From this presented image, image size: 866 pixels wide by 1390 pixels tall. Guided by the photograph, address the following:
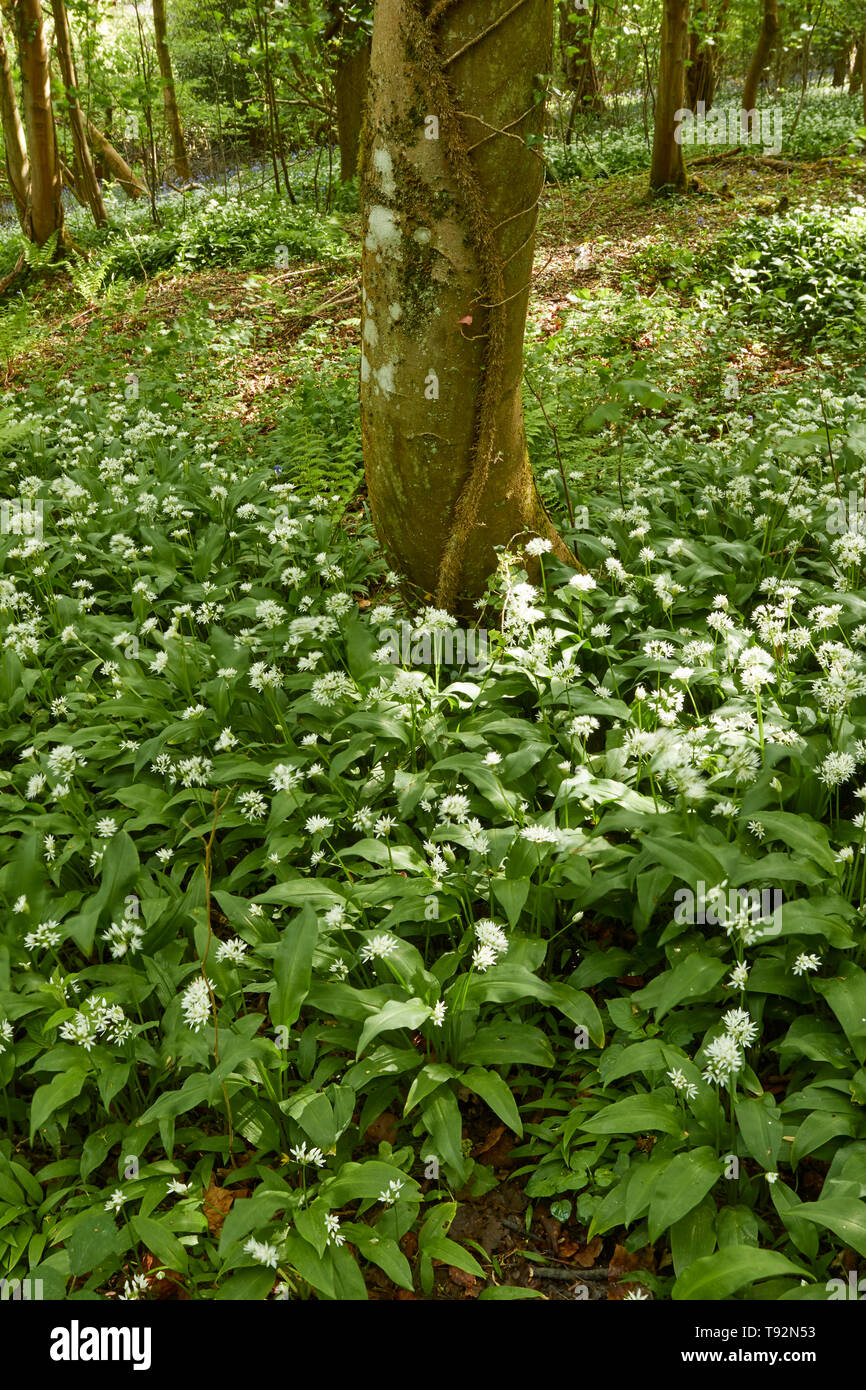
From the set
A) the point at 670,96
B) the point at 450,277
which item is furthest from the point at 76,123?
the point at 450,277

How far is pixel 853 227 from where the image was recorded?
27.5 feet

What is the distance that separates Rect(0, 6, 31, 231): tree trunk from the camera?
11.5 m

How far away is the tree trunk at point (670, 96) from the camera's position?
400 inches

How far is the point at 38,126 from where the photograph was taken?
1064 centimetres

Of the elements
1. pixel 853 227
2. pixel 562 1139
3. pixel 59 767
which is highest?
pixel 853 227

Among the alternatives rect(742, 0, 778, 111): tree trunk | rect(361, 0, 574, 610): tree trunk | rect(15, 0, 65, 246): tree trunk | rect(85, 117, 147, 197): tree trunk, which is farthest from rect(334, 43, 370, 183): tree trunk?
rect(85, 117, 147, 197): tree trunk

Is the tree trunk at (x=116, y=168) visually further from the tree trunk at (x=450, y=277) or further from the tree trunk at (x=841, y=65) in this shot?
the tree trunk at (x=841, y=65)

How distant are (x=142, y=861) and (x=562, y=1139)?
166 centimetres

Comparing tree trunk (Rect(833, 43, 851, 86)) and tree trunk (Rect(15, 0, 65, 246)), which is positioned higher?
tree trunk (Rect(833, 43, 851, 86))

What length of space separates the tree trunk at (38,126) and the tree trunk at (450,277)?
914 cm

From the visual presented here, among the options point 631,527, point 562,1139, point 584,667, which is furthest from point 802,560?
point 562,1139

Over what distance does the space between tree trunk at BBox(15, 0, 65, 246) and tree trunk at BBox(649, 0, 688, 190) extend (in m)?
7.24

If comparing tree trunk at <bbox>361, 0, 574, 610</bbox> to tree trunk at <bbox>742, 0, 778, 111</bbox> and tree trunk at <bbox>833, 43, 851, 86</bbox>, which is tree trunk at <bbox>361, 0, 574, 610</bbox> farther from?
tree trunk at <bbox>833, 43, 851, 86</bbox>

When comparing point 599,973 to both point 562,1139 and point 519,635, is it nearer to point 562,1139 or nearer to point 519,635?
point 562,1139
